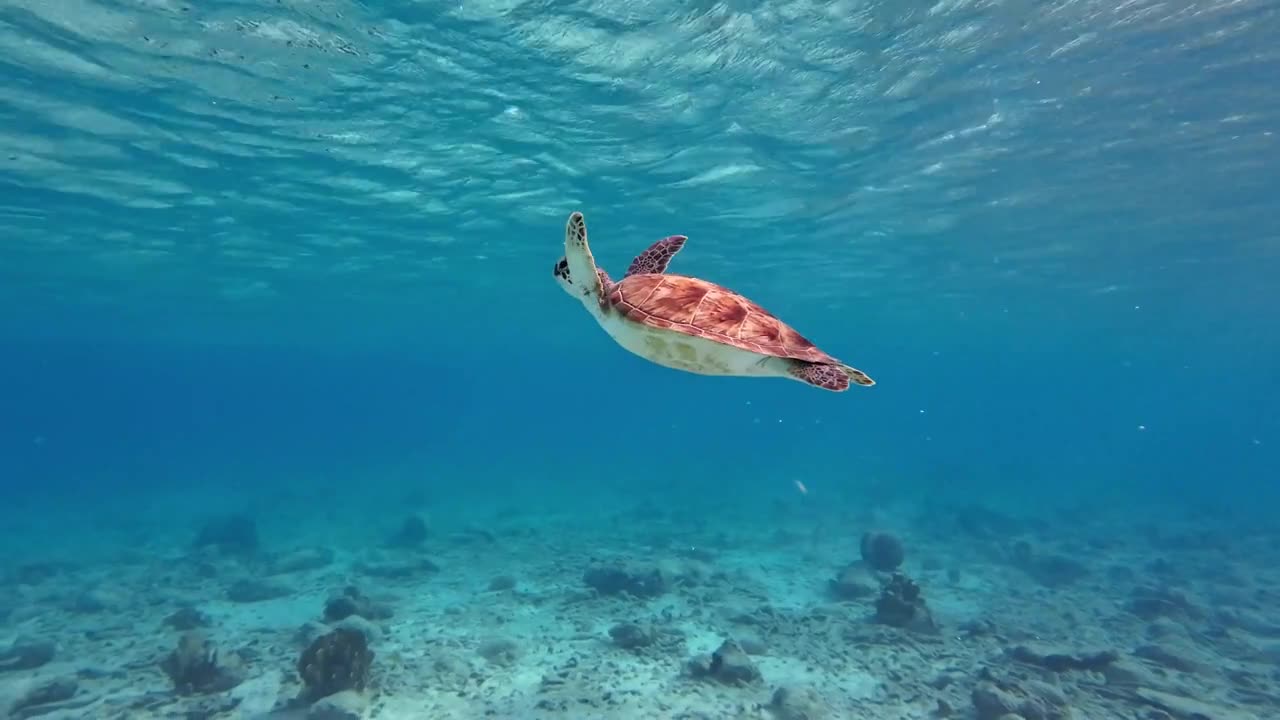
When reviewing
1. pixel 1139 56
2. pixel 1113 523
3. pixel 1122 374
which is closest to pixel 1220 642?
pixel 1139 56

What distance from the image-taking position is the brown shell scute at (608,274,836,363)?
14.6 feet

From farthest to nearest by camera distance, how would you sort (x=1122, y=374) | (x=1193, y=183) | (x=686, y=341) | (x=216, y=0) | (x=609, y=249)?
(x=1122, y=374)
(x=609, y=249)
(x=1193, y=183)
(x=216, y=0)
(x=686, y=341)

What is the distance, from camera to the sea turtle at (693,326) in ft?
14.5

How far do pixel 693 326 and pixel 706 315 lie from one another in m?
0.25

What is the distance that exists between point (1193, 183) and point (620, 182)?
65.7 ft

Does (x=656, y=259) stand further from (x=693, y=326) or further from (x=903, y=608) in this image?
(x=903, y=608)

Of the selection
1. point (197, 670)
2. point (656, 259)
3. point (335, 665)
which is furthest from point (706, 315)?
point (197, 670)

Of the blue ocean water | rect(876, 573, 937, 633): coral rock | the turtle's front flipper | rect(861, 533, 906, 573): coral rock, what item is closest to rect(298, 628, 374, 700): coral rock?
the blue ocean water

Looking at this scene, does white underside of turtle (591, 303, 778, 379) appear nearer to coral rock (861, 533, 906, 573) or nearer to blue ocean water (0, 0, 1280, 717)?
blue ocean water (0, 0, 1280, 717)

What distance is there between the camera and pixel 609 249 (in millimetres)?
29594

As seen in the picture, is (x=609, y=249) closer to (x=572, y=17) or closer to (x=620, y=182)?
(x=620, y=182)

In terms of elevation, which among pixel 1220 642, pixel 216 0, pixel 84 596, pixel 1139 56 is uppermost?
pixel 1139 56

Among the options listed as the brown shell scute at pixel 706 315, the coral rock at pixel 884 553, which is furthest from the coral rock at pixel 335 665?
the coral rock at pixel 884 553

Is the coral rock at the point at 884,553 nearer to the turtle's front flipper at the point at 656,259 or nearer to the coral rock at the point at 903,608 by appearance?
the coral rock at the point at 903,608
